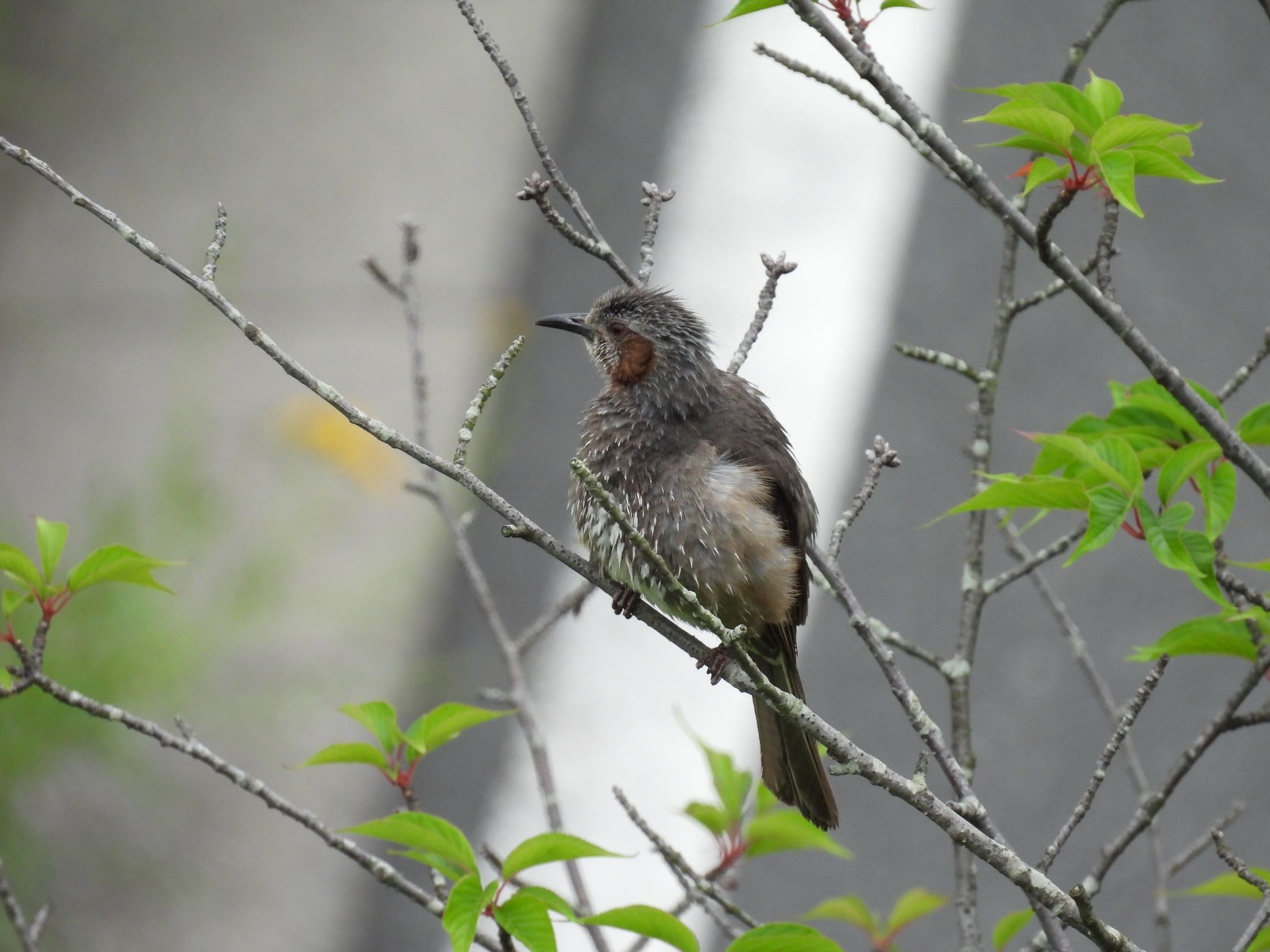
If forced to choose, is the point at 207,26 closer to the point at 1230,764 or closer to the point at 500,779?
the point at 500,779

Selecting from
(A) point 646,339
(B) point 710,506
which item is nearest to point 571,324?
(A) point 646,339

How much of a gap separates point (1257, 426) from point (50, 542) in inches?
47.4

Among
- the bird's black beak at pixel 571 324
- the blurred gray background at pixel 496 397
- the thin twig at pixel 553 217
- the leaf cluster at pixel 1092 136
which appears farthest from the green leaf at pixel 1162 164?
the blurred gray background at pixel 496 397

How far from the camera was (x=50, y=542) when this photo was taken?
1.32m

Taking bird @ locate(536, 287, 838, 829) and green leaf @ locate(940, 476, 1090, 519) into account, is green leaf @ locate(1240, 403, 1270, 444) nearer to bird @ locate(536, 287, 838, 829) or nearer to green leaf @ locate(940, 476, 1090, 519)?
green leaf @ locate(940, 476, 1090, 519)

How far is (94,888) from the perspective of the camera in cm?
288

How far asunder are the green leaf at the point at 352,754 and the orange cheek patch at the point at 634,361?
2.45 ft

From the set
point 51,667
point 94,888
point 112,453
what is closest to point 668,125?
point 112,453

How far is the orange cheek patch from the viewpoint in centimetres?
187

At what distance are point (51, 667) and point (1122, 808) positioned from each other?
7.65 ft

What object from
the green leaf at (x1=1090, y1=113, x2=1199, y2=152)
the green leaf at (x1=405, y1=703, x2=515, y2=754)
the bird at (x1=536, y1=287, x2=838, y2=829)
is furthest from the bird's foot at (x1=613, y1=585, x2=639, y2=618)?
the green leaf at (x1=1090, y1=113, x2=1199, y2=152)

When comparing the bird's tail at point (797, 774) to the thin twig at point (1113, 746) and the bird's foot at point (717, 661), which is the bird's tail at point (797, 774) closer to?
the bird's foot at point (717, 661)

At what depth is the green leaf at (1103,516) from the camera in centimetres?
108

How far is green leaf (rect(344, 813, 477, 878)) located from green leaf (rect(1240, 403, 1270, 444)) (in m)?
0.80
